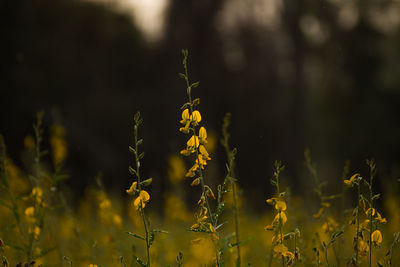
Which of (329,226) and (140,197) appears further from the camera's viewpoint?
(329,226)

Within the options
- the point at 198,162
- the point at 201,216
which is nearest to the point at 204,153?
the point at 198,162

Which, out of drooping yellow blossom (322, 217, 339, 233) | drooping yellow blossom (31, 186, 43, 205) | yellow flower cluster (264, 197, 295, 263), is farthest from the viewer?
drooping yellow blossom (31, 186, 43, 205)

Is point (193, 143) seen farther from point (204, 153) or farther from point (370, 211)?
point (370, 211)

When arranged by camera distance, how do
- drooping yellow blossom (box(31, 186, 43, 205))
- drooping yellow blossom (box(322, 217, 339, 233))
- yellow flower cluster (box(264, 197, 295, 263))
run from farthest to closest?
1. drooping yellow blossom (box(31, 186, 43, 205))
2. drooping yellow blossom (box(322, 217, 339, 233))
3. yellow flower cluster (box(264, 197, 295, 263))

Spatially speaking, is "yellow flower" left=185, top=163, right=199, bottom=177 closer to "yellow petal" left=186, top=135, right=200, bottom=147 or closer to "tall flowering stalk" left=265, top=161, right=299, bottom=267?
"yellow petal" left=186, top=135, right=200, bottom=147

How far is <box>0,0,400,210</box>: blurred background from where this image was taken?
9.09 m

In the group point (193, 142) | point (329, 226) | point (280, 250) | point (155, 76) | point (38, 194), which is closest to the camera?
point (280, 250)

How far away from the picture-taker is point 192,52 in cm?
942

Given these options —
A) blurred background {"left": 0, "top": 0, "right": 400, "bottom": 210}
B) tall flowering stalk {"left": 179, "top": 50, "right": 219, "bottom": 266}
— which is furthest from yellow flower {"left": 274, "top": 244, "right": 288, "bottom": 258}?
blurred background {"left": 0, "top": 0, "right": 400, "bottom": 210}

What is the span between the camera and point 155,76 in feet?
33.6

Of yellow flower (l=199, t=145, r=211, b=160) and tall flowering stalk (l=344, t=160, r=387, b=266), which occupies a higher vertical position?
yellow flower (l=199, t=145, r=211, b=160)

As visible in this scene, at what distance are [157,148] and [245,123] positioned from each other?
2.15m

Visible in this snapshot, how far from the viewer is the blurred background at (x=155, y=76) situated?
9094 mm

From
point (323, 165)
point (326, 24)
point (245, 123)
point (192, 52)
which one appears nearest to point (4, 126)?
point (192, 52)
